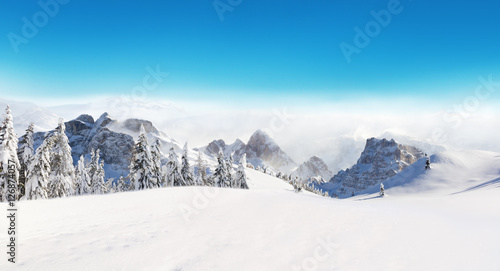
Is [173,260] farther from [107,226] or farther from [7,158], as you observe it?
[7,158]

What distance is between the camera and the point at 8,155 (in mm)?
24250

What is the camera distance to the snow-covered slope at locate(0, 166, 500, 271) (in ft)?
22.5

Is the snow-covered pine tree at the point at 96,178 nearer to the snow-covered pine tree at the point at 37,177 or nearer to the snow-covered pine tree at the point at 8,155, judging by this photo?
the snow-covered pine tree at the point at 37,177

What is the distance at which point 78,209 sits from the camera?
13734 millimetres

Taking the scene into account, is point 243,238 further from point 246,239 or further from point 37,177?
point 37,177

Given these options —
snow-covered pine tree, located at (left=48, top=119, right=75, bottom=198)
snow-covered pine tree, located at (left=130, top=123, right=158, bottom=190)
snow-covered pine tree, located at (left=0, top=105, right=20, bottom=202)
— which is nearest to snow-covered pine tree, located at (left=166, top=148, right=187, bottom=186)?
snow-covered pine tree, located at (left=130, top=123, right=158, bottom=190)

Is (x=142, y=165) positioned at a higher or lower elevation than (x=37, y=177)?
higher

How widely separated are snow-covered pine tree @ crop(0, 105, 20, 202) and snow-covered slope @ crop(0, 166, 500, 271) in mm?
14363


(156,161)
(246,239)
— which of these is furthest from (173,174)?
(246,239)

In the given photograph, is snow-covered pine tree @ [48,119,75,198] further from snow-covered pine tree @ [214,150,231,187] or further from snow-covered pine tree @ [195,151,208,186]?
snow-covered pine tree @ [195,151,208,186]

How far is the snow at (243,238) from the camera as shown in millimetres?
6887

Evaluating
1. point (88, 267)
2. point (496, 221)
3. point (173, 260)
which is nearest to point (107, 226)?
point (88, 267)

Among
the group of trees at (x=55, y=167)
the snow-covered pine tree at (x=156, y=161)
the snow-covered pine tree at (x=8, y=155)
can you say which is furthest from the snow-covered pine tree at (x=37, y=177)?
the snow-covered pine tree at (x=156, y=161)

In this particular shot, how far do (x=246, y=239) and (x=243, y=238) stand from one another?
16 cm
